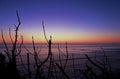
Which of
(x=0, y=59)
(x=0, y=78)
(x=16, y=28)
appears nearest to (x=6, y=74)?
(x=0, y=78)

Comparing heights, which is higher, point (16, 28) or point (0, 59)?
point (16, 28)

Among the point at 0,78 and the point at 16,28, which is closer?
the point at 0,78

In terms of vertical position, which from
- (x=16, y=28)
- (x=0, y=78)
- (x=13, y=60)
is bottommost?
(x=0, y=78)

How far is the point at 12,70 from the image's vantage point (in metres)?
2.12

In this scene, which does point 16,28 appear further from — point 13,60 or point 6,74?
point 6,74

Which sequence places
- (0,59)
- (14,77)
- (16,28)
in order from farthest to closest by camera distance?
(0,59), (16,28), (14,77)

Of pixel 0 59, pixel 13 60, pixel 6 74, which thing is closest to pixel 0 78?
pixel 6 74

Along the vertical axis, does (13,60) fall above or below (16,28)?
below

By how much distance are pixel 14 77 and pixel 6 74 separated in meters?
0.14

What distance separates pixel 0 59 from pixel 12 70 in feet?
7.17

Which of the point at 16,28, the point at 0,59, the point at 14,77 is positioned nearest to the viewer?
the point at 14,77

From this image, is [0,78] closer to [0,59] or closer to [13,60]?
[13,60]

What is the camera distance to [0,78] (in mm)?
2201

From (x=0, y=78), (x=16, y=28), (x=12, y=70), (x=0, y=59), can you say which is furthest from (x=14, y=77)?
(x=0, y=59)
